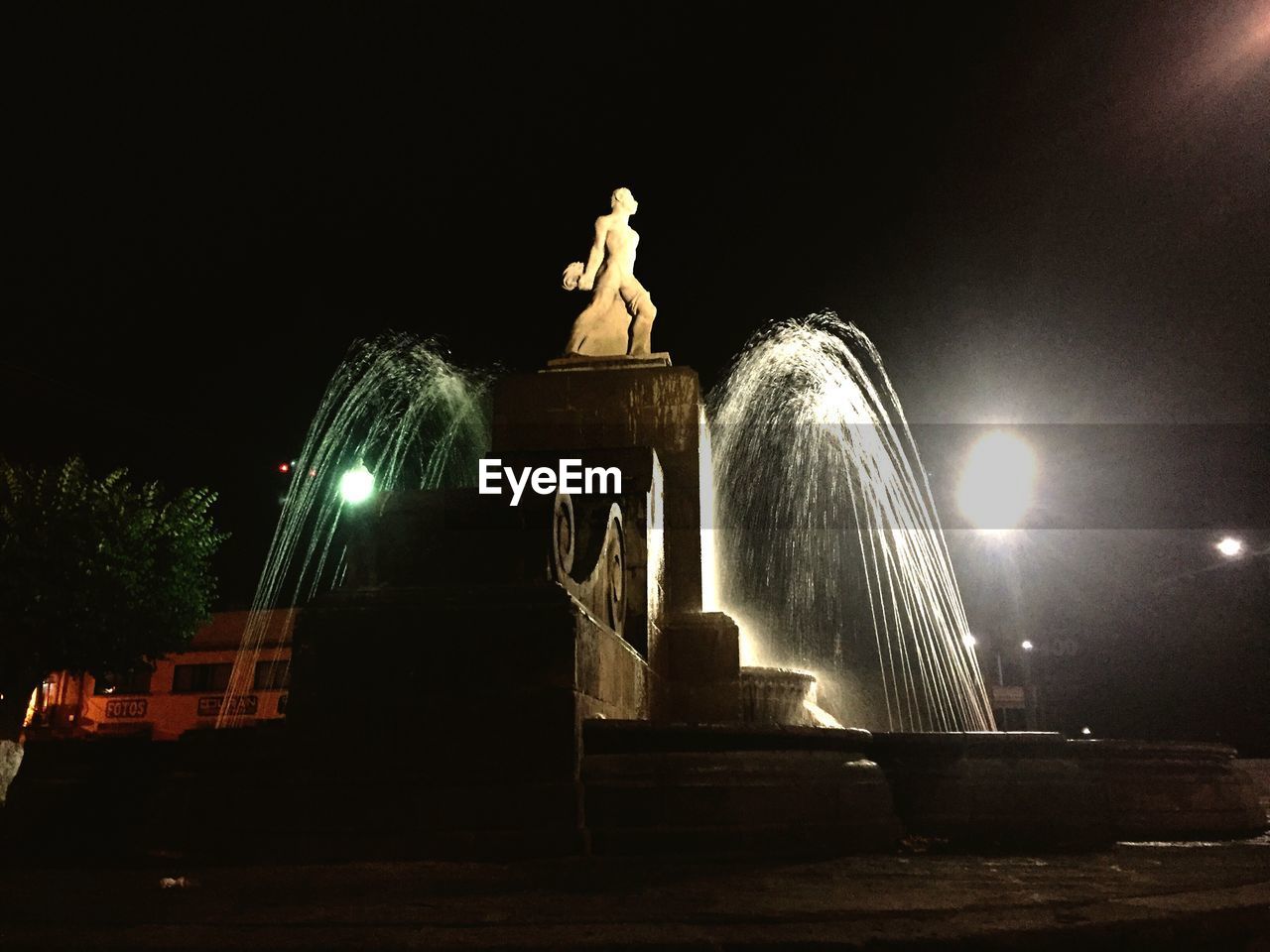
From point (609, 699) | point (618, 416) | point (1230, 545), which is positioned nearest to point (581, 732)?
point (609, 699)

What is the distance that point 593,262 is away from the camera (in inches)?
491

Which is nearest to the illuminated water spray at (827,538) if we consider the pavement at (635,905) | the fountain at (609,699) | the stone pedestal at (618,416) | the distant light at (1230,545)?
the fountain at (609,699)

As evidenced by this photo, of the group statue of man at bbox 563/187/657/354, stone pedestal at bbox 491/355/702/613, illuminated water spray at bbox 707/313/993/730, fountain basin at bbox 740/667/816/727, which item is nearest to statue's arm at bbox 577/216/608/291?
statue of man at bbox 563/187/657/354

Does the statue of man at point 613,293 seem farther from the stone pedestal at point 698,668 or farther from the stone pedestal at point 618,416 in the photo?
the stone pedestal at point 698,668

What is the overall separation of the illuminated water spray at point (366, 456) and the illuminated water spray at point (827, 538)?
4.95 meters

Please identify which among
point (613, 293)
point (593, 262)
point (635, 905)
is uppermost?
point (593, 262)

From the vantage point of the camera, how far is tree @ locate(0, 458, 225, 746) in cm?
1691

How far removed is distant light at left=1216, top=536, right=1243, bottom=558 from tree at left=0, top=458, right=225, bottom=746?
27.6 metres

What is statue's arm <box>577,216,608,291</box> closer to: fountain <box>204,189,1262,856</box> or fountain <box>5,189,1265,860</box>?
fountain <box>204,189,1262,856</box>

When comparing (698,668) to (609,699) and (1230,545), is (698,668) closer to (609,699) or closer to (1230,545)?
(609,699)

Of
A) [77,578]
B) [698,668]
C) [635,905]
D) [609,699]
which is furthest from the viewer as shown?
[77,578]

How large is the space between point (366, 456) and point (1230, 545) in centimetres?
2803

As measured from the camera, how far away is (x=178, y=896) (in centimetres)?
388

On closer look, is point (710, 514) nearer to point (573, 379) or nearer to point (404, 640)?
point (573, 379)
